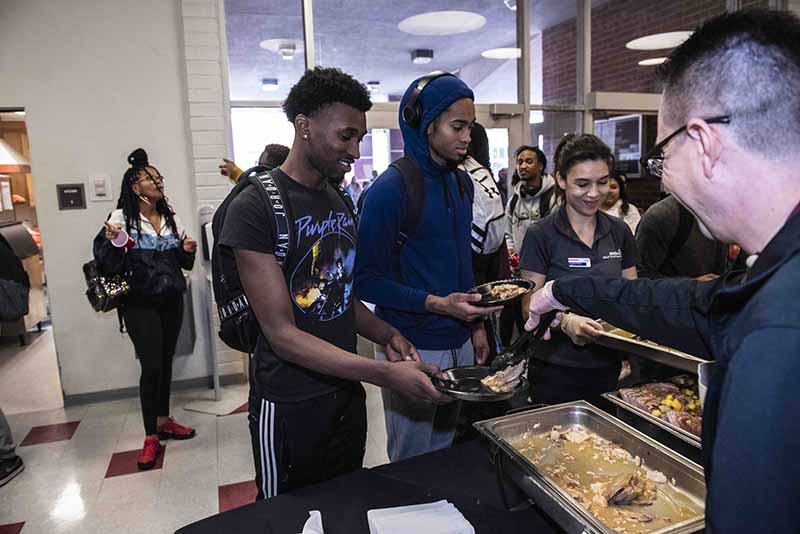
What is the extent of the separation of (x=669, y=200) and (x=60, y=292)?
3.75 meters

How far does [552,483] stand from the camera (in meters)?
1.05

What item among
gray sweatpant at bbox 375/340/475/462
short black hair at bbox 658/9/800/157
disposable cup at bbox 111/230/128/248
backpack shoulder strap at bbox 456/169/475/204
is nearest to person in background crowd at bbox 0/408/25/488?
disposable cup at bbox 111/230/128/248

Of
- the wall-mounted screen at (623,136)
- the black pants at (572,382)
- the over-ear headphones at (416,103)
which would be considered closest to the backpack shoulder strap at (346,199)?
the over-ear headphones at (416,103)

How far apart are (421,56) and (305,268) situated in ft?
13.0

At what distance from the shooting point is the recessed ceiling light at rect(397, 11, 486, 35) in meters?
4.32

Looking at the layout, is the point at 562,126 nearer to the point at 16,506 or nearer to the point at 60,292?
the point at 60,292

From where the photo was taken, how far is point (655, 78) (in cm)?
80

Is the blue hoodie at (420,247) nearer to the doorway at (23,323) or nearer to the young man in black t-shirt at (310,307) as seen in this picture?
the young man in black t-shirt at (310,307)

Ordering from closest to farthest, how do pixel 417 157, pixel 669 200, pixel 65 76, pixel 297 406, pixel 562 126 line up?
pixel 297 406, pixel 417 157, pixel 669 200, pixel 65 76, pixel 562 126

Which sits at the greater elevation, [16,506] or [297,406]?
[297,406]

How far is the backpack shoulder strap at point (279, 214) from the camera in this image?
A: 129cm

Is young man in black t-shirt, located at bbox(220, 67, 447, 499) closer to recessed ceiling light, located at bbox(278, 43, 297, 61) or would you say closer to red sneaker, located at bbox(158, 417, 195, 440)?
red sneaker, located at bbox(158, 417, 195, 440)

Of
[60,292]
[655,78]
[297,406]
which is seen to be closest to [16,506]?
Answer: [60,292]

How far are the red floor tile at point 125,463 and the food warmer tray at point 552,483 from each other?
87.6 inches
